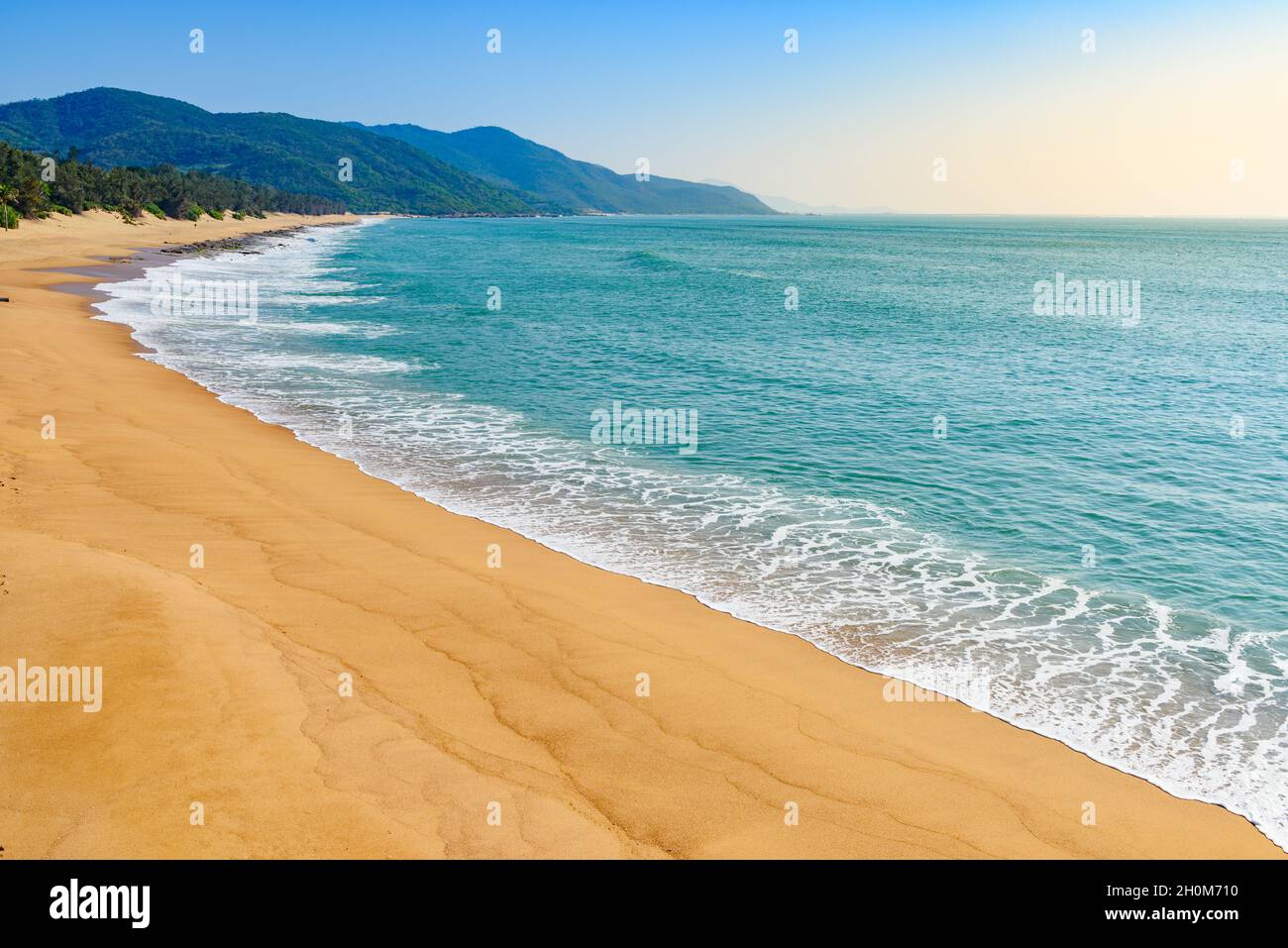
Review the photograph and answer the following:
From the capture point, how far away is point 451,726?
9.01 metres

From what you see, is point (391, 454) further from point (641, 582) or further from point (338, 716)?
point (338, 716)

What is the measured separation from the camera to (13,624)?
9.54m

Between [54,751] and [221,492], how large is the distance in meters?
9.37

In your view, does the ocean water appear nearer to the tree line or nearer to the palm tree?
the palm tree

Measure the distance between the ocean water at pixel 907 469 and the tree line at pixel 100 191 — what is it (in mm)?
32891

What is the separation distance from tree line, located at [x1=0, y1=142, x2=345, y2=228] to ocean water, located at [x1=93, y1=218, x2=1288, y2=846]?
3289 cm

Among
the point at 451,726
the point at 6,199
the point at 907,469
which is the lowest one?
the point at 451,726

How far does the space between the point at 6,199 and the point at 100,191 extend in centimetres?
3496

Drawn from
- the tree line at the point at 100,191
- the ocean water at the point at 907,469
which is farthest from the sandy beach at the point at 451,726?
the tree line at the point at 100,191

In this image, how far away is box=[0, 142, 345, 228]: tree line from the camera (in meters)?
72.9

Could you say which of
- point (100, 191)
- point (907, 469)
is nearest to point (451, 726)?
point (907, 469)

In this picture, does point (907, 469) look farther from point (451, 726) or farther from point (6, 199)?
point (6, 199)

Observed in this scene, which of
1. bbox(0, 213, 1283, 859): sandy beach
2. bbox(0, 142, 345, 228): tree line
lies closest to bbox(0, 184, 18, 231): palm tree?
bbox(0, 142, 345, 228): tree line
